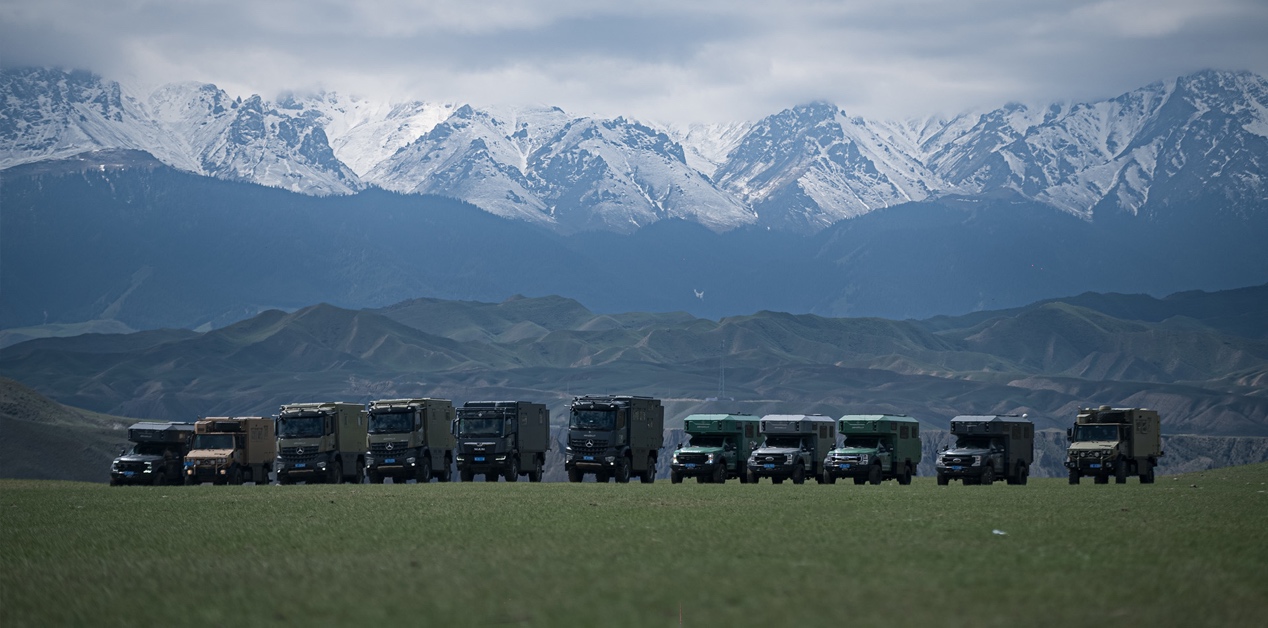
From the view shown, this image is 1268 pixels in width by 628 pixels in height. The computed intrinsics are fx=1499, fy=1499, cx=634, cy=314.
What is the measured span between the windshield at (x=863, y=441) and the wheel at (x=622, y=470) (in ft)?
34.2

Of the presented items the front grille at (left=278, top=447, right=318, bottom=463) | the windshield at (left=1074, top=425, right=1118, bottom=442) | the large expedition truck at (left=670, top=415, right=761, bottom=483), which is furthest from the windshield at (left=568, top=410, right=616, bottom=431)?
the windshield at (left=1074, top=425, right=1118, bottom=442)

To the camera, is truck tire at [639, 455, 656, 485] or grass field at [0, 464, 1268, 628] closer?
grass field at [0, 464, 1268, 628]

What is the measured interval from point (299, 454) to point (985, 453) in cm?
3207

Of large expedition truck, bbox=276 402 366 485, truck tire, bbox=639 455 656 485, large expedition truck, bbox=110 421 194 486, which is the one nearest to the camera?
large expedition truck, bbox=276 402 366 485

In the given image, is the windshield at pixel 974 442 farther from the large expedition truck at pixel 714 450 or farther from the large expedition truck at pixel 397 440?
the large expedition truck at pixel 397 440

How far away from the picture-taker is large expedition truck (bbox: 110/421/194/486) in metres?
74.8

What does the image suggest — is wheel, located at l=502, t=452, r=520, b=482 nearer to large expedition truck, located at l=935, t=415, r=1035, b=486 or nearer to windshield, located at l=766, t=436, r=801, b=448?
windshield, located at l=766, t=436, r=801, b=448

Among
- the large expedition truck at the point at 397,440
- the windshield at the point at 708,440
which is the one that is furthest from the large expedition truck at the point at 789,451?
the large expedition truck at the point at 397,440

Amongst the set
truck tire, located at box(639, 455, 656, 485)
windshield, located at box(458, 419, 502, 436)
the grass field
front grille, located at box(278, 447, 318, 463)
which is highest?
windshield, located at box(458, 419, 502, 436)

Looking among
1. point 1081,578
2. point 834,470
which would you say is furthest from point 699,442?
point 1081,578

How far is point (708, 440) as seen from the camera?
2830 inches

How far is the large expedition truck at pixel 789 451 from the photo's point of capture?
6994 centimetres

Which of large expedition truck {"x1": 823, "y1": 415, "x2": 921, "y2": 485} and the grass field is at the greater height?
large expedition truck {"x1": 823, "y1": 415, "x2": 921, "y2": 485}

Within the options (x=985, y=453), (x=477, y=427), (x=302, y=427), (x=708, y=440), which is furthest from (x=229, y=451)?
(x=985, y=453)
